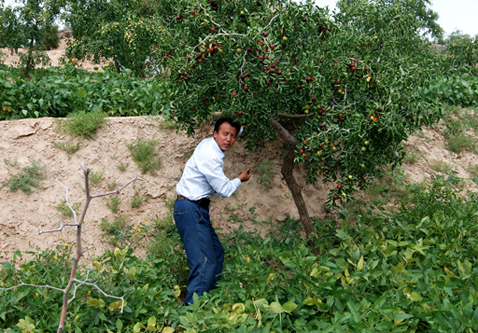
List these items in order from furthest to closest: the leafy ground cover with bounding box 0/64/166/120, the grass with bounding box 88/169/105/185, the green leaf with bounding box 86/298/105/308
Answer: the leafy ground cover with bounding box 0/64/166/120, the grass with bounding box 88/169/105/185, the green leaf with bounding box 86/298/105/308

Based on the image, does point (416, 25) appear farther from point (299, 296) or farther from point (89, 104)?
point (89, 104)

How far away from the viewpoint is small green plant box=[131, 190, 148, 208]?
5059mm

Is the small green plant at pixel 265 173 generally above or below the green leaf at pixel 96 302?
above

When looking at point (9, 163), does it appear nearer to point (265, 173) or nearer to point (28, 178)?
point (28, 178)

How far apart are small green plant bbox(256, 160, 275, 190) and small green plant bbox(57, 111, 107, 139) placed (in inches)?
101

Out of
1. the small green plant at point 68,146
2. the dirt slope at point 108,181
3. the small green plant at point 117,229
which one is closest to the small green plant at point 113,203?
the dirt slope at point 108,181

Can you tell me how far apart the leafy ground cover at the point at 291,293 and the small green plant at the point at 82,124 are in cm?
198

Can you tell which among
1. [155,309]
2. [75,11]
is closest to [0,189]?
[155,309]

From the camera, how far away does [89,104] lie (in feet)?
20.7

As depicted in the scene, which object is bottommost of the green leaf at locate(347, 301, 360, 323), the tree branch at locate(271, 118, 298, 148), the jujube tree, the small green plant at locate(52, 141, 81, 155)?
the small green plant at locate(52, 141, 81, 155)

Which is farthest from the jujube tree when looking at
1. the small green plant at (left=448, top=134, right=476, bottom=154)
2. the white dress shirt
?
the small green plant at (left=448, top=134, right=476, bottom=154)

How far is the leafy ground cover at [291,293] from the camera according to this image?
104 inches

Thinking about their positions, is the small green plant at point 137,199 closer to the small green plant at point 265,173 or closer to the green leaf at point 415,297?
the small green plant at point 265,173

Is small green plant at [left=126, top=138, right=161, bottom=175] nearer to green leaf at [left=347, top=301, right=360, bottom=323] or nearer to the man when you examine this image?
the man
